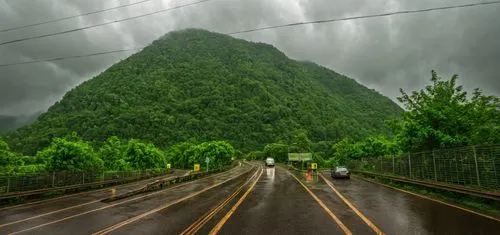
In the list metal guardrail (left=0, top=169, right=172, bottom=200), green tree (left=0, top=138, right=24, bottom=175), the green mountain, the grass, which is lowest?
the grass

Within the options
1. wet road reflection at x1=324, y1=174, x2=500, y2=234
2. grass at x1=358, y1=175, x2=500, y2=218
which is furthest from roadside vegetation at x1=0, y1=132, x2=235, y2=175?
wet road reflection at x1=324, y1=174, x2=500, y2=234

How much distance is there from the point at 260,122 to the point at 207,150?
84.8m

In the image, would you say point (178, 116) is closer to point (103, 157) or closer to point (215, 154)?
point (215, 154)

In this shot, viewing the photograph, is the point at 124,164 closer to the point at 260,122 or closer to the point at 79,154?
the point at 79,154

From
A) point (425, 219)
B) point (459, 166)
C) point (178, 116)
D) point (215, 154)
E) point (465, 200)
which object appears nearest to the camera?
point (425, 219)

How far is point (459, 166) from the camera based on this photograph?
1792 centimetres

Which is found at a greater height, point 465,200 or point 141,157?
point 141,157

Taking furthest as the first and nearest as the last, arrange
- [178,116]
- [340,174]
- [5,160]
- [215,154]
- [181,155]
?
[178,116] → [181,155] → [215,154] → [5,160] → [340,174]

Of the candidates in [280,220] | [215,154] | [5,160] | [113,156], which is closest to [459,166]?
[280,220]

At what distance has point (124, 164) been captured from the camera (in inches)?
2955

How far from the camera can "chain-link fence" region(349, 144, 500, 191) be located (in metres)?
15.1

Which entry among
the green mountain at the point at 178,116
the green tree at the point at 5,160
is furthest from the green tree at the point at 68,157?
the green mountain at the point at 178,116

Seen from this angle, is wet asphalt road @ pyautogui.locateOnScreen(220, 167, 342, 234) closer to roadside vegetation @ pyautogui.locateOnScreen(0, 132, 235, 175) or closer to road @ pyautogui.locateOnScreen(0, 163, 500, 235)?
road @ pyautogui.locateOnScreen(0, 163, 500, 235)

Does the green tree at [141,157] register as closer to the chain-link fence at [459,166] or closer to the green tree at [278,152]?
the green tree at [278,152]
